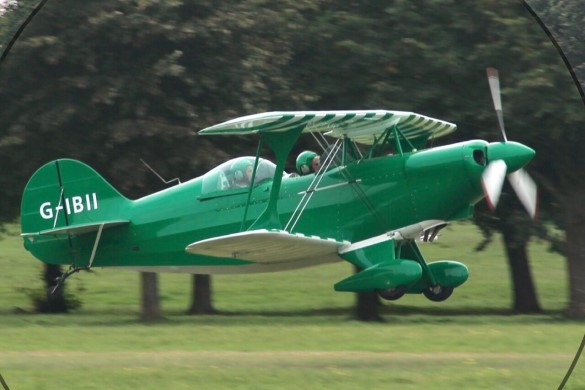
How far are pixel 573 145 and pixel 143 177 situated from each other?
172 inches

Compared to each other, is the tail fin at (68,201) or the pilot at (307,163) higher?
the pilot at (307,163)

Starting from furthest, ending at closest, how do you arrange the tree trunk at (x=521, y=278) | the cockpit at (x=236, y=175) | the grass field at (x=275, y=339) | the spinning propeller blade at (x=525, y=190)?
the tree trunk at (x=521, y=278), the spinning propeller blade at (x=525, y=190), the cockpit at (x=236, y=175), the grass field at (x=275, y=339)

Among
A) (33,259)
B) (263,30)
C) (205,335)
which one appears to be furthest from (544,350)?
(33,259)

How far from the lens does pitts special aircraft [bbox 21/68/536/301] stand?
881 cm

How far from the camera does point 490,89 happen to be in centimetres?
975

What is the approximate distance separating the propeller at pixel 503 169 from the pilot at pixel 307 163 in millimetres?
1468

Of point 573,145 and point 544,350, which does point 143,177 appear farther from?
point 573,145

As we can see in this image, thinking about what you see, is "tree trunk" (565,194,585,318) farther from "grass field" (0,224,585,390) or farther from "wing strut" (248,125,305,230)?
"wing strut" (248,125,305,230)

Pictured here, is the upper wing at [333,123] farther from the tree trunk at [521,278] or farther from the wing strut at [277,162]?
the tree trunk at [521,278]

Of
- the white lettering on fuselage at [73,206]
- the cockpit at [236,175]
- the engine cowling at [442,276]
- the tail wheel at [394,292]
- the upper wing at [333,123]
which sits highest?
the upper wing at [333,123]

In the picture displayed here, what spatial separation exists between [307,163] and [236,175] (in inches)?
24.0

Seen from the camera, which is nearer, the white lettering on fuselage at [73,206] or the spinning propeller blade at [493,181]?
the white lettering on fuselage at [73,206]

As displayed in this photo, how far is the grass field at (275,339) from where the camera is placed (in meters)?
8.74

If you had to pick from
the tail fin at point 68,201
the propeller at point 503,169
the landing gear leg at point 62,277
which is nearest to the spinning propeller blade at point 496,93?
the propeller at point 503,169
